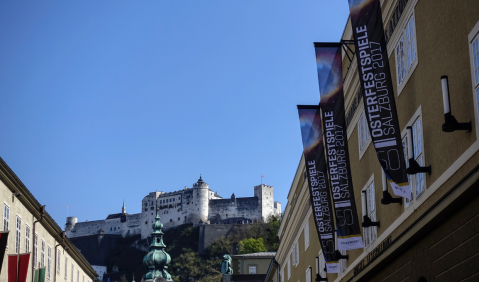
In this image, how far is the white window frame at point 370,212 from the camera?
16.7 metres

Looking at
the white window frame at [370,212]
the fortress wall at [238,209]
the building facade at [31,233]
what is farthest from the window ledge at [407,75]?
the fortress wall at [238,209]

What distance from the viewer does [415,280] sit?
12930mm

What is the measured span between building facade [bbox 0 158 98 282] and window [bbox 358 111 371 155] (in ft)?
38.8

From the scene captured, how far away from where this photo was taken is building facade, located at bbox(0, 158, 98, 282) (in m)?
24.2

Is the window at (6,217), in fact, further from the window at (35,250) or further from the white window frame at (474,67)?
the white window frame at (474,67)

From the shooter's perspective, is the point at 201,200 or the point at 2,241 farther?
the point at 201,200

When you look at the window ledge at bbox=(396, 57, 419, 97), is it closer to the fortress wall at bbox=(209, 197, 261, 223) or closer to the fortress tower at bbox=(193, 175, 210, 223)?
the fortress wall at bbox=(209, 197, 261, 223)

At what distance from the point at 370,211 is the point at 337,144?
2.03 metres

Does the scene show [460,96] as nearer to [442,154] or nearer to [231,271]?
[442,154]

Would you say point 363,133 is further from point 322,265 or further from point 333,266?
point 322,265

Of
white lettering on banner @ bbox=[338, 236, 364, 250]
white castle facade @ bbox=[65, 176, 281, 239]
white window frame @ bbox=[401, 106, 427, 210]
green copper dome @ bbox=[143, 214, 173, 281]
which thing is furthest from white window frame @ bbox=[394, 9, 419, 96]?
white castle facade @ bbox=[65, 176, 281, 239]

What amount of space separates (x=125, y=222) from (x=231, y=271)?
111566 mm

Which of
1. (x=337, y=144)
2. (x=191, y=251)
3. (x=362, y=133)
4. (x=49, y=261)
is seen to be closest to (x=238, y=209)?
(x=191, y=251)

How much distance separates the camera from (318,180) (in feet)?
62.2
